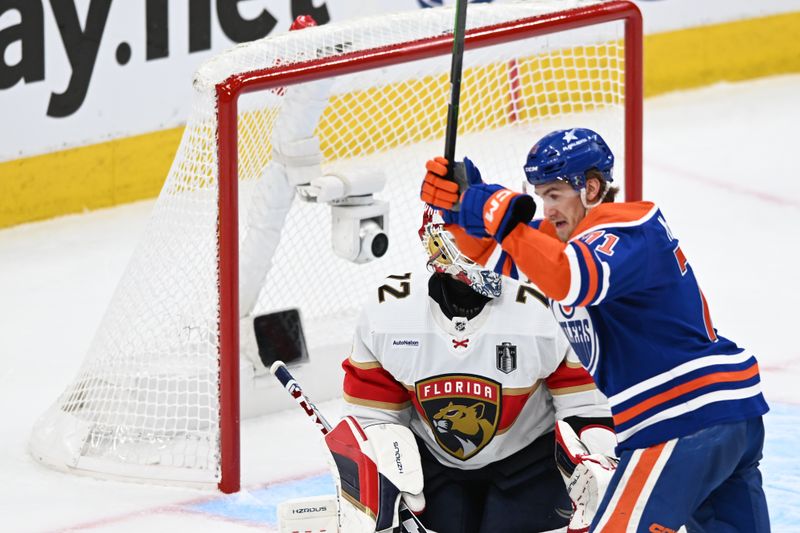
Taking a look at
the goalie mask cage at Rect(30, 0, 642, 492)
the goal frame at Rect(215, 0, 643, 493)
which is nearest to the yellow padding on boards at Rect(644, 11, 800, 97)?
the goalie mask cage at Rect(30, 0, 642, 492)

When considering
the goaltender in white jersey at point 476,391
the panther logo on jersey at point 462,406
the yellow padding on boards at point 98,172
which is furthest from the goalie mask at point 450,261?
the yellow padding on boards at point 98,172

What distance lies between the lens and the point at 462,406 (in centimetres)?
360

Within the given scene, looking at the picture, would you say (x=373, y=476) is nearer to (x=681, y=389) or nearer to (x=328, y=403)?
(x=681, y=389)

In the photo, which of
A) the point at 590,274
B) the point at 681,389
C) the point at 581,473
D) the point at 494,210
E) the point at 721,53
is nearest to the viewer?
the point at 590,274

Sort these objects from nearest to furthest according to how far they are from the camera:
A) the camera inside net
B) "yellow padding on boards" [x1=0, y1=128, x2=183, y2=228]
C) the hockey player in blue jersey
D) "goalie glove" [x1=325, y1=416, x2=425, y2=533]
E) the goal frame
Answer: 1. the hockey player in blue jersey
2. "goalie glove" [x1=325, y1=416, x2=425, y2=533]
3. the goal frame
4. the camera inside net
5. "yellow padding on boards" [x1=0, y1=128, x2=183, y2=228]

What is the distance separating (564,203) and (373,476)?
704mm

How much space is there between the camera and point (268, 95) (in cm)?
460

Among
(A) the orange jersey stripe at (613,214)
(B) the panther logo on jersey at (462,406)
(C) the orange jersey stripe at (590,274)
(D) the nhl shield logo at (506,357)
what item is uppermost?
(A) the orange jersey stripe at (613,214)

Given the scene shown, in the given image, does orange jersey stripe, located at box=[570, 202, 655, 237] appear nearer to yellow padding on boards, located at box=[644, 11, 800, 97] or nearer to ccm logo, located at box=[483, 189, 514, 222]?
ccm logo, located at box=[483, 189, 514, 222]

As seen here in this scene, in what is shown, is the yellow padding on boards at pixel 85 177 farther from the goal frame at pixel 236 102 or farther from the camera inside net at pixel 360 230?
the goal frame at pixel 236 102

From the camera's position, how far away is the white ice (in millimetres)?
4273

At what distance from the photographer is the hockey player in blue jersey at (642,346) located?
3.01 meters

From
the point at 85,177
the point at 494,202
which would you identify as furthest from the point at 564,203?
the point at 85,177

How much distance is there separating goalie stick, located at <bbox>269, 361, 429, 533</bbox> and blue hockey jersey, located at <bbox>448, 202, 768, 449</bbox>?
0.54 metres
